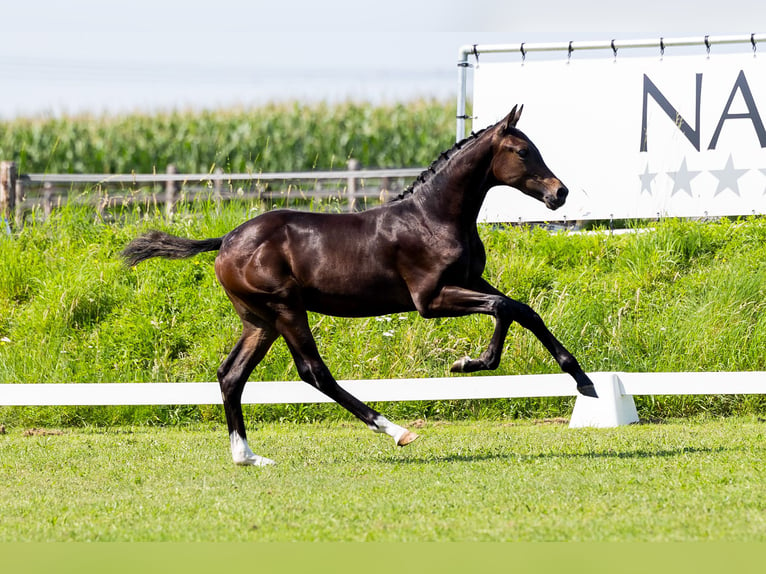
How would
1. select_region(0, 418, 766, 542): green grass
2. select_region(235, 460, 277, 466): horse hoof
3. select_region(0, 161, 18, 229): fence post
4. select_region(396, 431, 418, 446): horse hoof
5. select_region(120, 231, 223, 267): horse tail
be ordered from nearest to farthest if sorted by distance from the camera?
select_region(0, 418, 766, 542): green grass → select_region(396, 431, 418, 446): horse hoof → select_region(235, 460, 277, 466): horse hoof → select_region(120, 231, 223, 267): horse tail → select_region(0, 161, 18, 229): fence post

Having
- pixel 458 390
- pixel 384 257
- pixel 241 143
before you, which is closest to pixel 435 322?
pixel 458 390

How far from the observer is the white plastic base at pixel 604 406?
9.52 metres

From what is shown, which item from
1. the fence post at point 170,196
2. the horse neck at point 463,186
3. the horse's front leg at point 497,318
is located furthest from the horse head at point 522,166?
the fence post at point 170,196

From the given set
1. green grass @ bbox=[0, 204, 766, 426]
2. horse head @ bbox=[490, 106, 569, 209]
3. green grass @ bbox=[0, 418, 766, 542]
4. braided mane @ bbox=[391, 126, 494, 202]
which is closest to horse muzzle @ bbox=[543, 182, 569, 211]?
horse head @ bbox=[490, 106, 569, 209]

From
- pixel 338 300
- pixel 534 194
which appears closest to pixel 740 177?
pixel 534 194

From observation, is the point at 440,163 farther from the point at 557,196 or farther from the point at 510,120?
the point at 557,196

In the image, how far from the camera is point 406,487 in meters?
6.35

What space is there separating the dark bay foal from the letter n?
6607 mm

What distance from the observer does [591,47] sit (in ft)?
46.7

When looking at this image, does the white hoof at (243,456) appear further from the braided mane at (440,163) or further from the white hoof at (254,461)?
the braided mane at (440,163)

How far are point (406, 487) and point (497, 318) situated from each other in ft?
5.12

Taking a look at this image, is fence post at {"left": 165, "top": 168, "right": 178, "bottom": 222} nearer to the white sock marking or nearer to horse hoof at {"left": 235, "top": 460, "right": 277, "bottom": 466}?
horse hoof at {"left": 235, "top": 460, "right": 277, "bottom": 466}

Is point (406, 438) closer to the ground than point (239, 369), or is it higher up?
closer to the ground

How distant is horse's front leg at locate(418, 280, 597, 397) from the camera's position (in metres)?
7.18
